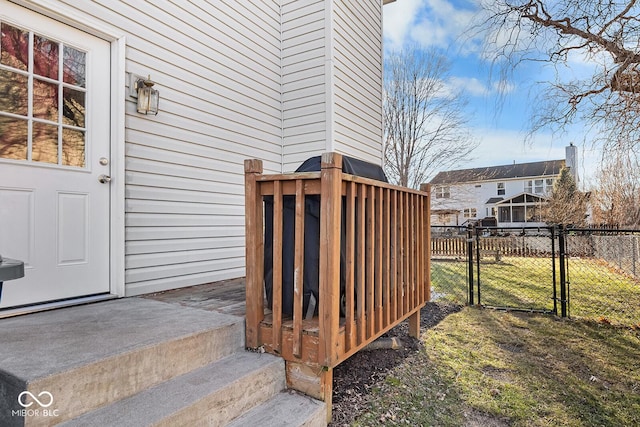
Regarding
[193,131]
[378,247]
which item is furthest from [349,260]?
[193,131]

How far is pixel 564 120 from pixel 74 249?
4.60m

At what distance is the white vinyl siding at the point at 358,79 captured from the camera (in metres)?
4.33

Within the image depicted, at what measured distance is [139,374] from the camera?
1.46m

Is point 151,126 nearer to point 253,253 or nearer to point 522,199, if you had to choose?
point 253,253

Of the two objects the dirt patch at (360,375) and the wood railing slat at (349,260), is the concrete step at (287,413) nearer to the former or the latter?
the dirt patch at (360,375)

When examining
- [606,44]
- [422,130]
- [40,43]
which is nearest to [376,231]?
[40,43]

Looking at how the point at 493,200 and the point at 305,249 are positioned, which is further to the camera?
the point at 493,200

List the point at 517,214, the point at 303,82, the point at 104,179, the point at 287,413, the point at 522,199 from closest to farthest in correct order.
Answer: the point at 287,413, the point at 104,179, the point at 303,82, the point at 522,199, the point at 517,214

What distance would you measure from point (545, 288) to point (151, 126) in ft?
19.6

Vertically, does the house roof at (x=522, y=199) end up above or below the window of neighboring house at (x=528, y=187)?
below

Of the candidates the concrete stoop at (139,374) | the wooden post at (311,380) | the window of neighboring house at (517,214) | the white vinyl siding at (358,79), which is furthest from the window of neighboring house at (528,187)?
the concrete stoop at (139,374)

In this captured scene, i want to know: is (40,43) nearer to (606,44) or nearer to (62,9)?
(62,9)

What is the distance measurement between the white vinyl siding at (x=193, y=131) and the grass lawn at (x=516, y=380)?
2.13 m

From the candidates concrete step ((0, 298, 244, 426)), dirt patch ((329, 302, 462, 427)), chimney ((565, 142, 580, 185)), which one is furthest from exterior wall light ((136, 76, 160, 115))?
chimney ((565, 142, 580, 185))
